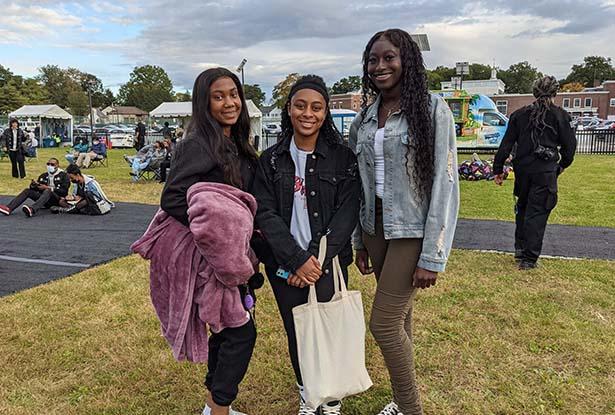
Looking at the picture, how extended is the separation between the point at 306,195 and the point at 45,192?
825cm

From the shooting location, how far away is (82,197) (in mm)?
8984

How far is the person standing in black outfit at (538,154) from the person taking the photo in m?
4.98

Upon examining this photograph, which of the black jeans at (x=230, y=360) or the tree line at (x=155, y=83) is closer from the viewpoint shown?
the black jeans at (x=230, y=360)

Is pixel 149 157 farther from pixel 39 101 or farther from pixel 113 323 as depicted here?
pixel 39 101

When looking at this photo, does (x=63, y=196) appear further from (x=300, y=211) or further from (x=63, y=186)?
(x=300, y=211)

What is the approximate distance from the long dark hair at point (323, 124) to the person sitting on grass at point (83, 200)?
7.31 metres

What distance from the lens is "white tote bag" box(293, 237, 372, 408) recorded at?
2334mm

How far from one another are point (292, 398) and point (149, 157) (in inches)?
453

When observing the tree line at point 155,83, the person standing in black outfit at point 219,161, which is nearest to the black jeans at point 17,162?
the person standing in black outfit at point 219,161

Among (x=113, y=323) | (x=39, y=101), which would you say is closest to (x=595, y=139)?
(x=113, y=323)

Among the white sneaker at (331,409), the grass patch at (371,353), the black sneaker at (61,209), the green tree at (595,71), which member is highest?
the green tree at (595,71)

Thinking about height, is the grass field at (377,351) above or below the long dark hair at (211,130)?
below

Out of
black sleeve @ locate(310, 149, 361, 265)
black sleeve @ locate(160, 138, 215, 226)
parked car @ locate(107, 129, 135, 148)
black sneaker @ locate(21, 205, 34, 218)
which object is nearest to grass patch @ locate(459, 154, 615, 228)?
black sleeve @ locate(310, 149, 361, 265)

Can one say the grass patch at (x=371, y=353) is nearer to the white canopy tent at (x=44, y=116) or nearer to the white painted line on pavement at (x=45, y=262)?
the white painted line on pavement at (x=45, y=262)
